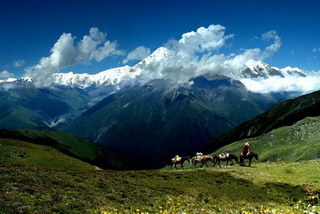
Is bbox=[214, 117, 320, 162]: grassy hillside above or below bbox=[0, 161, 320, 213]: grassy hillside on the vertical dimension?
above

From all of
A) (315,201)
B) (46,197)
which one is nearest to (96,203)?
(46,197)

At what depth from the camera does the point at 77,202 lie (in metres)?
22.2

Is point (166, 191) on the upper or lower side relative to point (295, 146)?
lower

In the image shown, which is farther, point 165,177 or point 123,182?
point 165,177

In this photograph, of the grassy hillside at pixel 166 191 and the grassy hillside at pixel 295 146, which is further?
the grassy hillside at pixel 295 146

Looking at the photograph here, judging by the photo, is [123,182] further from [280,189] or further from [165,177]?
[280,189]

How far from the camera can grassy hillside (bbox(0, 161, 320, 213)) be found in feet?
67.6

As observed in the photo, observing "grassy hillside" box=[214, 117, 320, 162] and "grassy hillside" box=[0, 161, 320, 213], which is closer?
"grassy hillside" box=[0, 161, 320, 213]

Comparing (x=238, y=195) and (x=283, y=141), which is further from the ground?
(x=283, y=141)

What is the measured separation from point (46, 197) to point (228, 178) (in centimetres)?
3338

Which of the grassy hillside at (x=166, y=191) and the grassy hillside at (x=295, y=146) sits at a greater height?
the grassy hillside at (x=295, y=146)

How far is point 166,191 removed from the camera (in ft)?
109

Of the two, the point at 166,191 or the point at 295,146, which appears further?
the point at 295,146

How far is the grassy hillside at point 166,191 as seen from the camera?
67.6 ft
